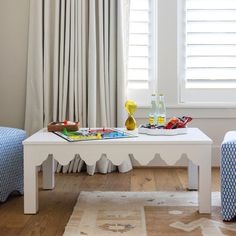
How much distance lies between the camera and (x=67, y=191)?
305 centimetres

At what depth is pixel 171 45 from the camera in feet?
12.5

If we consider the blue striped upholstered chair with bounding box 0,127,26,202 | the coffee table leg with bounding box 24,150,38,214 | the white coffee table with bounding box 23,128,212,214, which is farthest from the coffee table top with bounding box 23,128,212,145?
the blue striped upholstered chair with bounding box 0,127,26,202

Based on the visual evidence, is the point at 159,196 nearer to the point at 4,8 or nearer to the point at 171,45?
the point at 171,45

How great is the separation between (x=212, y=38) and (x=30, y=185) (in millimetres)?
2117

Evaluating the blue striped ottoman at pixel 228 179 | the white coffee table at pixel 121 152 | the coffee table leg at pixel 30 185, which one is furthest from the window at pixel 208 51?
the coffee table leg at pixel 30 185

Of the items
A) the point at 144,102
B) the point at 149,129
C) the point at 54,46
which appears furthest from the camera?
the point at 144,102

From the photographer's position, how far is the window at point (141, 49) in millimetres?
3830

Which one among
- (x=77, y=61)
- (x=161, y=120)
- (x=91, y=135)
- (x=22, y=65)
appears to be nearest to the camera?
(x=91, y=135)

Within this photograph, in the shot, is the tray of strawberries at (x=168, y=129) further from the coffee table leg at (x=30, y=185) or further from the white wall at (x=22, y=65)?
the white wall at (x=22, y=65)

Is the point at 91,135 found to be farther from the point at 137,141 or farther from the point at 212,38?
the point at 212,38

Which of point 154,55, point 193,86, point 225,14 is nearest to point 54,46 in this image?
point 154,55

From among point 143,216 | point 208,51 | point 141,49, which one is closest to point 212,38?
point 208,51

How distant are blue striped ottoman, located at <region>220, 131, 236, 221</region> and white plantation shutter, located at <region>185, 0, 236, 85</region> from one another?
1.58 meters

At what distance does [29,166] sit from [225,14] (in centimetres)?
224
